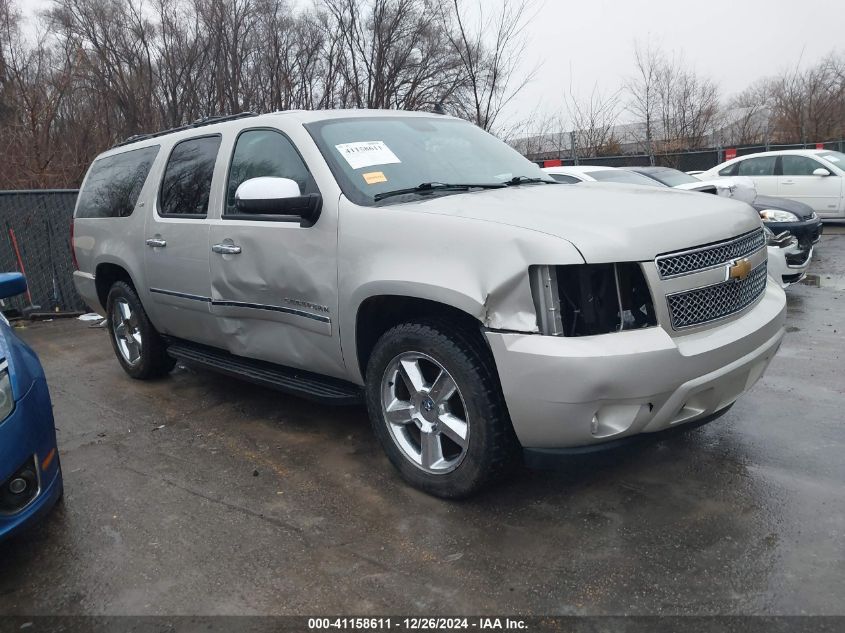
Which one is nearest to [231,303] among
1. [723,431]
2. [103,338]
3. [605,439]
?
[605,439]

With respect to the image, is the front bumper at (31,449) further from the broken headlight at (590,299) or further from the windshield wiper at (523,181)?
the windshield wiper at (523,181)

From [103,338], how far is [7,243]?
88.5 inches

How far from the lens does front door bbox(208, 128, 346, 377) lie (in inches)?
138

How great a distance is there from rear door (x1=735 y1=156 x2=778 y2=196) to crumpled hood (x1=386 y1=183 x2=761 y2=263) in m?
11.0

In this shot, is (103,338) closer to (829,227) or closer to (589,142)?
(829,227)

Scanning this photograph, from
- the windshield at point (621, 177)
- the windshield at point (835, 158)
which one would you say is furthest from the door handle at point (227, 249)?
the windshield at point (835, 158)

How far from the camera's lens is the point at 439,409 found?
10.3 feet

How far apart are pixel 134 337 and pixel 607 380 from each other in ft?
13.4

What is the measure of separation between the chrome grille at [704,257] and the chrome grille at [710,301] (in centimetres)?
9

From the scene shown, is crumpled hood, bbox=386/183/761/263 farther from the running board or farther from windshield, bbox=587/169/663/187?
windshield, bbox=587/169/663/187

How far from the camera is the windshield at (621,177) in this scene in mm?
9600

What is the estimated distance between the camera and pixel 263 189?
3395 mm

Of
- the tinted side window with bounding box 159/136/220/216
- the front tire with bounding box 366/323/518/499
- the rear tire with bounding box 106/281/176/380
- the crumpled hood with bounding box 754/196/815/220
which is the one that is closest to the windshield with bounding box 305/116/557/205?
the front tire with bounding box 366/323/518/499

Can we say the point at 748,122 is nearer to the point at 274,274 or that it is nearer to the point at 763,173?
the point at 763,173
